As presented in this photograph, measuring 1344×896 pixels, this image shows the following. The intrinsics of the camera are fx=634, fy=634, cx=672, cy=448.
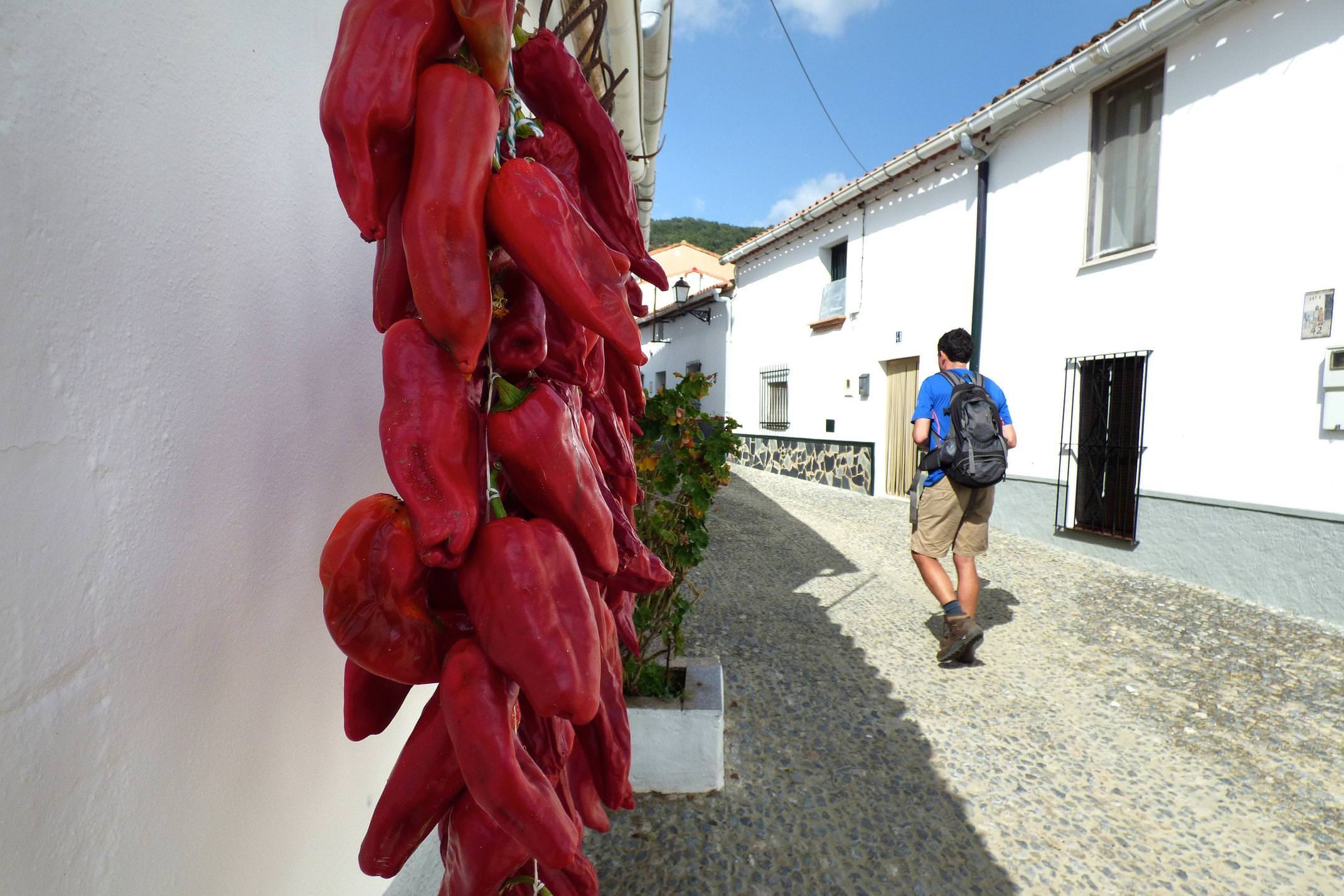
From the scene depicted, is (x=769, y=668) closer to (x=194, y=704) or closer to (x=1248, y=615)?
(x=194, y=704)

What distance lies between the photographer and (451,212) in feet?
1.36

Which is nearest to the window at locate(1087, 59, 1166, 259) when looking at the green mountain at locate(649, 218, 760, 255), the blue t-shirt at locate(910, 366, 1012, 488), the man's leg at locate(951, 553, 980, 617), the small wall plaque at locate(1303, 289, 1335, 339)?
the small wall plaque at locate(1303, 289, 1335, 339)

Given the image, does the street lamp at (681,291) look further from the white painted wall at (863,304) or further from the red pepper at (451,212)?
the red pepper at (451,212)

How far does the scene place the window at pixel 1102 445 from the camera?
5723 millimetres

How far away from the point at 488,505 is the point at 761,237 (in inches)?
469

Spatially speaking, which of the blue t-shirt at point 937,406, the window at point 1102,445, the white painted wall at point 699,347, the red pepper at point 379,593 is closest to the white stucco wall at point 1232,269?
the window at point 1102,445

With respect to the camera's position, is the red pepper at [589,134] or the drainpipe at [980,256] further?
the drainpipe at [980,256]

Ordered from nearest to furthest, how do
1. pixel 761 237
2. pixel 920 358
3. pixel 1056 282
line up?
pixel 1056 282, pixel 920 358, pixel 761 237

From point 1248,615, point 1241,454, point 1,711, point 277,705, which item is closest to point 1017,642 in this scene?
point 1248,615

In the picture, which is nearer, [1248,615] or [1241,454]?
[1248,615]

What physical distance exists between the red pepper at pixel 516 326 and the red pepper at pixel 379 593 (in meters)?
0.14

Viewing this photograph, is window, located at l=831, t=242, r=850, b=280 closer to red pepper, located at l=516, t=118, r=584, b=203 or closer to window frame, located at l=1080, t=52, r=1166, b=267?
window frame, located at l=1080, t=52, r=1166, b=267

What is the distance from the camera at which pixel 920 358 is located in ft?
27.7

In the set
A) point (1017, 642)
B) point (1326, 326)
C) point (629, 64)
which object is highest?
point (629, 64)
